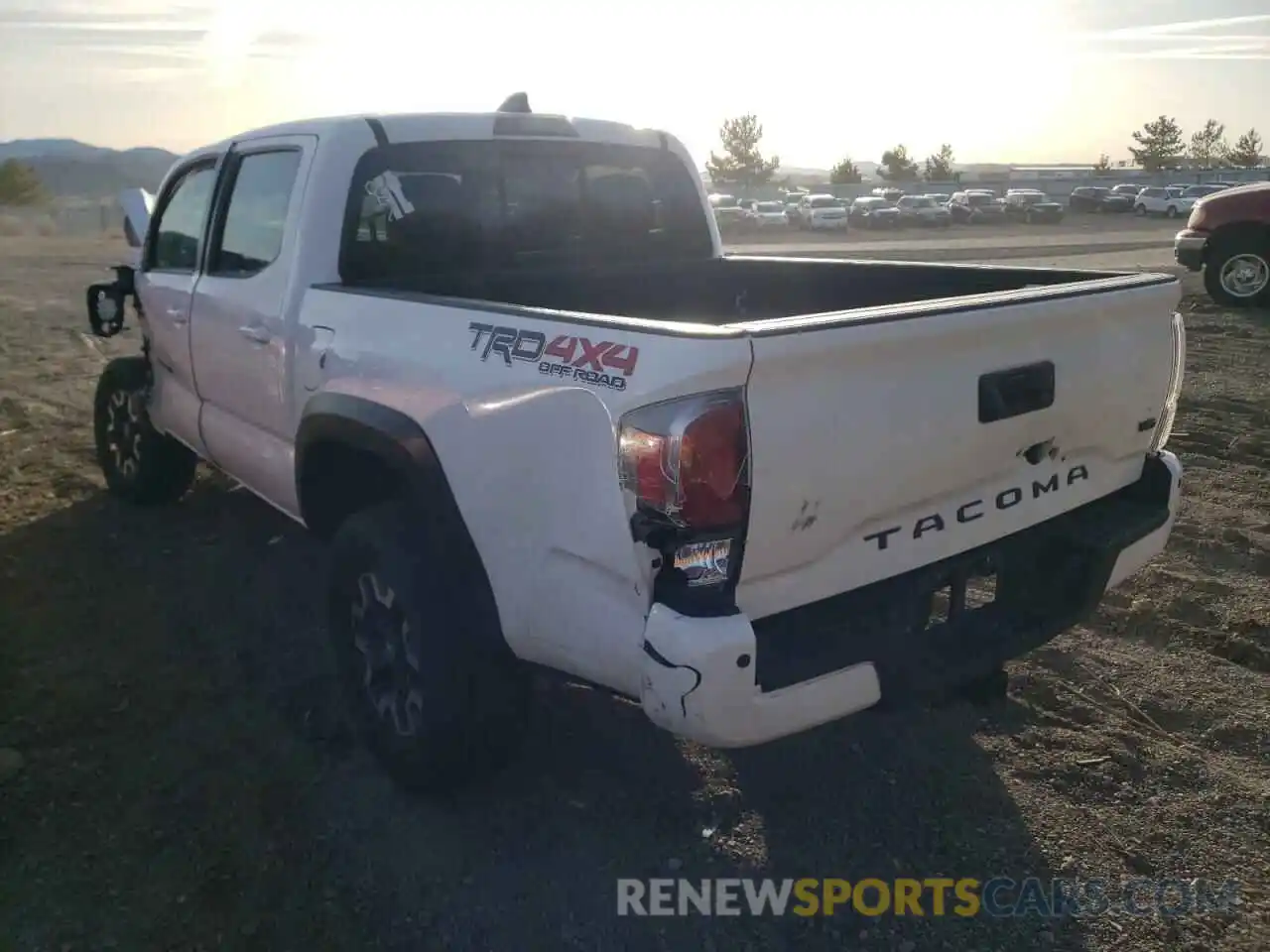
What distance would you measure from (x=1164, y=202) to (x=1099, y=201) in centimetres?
759

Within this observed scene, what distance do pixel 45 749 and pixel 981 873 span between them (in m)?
2.91

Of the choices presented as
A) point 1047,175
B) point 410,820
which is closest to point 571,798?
point 410,820

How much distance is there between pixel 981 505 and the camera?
2.89m

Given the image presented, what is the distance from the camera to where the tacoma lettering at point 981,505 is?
2.68m

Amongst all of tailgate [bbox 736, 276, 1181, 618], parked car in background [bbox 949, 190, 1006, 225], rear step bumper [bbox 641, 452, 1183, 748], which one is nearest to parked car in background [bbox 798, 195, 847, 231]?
parked car in background [bbox 949, 190, 1006, 225]

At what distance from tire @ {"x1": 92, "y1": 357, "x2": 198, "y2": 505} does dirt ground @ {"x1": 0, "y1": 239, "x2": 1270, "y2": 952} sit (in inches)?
42.8

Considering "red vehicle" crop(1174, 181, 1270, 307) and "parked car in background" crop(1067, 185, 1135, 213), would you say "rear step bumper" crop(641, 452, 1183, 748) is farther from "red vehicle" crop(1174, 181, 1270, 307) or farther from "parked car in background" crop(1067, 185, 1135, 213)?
"parked car in background" crop(1067, 185, 1135, 213)

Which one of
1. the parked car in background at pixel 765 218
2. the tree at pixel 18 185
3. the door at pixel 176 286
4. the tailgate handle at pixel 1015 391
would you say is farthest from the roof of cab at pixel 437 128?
the tree at pixel 18 185

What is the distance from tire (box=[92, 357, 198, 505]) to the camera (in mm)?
5770

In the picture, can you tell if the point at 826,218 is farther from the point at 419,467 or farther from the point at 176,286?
the point at 419,467

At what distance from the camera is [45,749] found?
3527mm

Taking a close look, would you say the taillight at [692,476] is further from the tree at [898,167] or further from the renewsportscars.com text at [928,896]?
the tree at [898,167]

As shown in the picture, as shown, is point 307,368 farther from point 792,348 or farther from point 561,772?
point 792,348

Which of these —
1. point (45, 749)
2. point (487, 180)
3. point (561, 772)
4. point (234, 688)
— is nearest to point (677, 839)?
point (561, 772)
